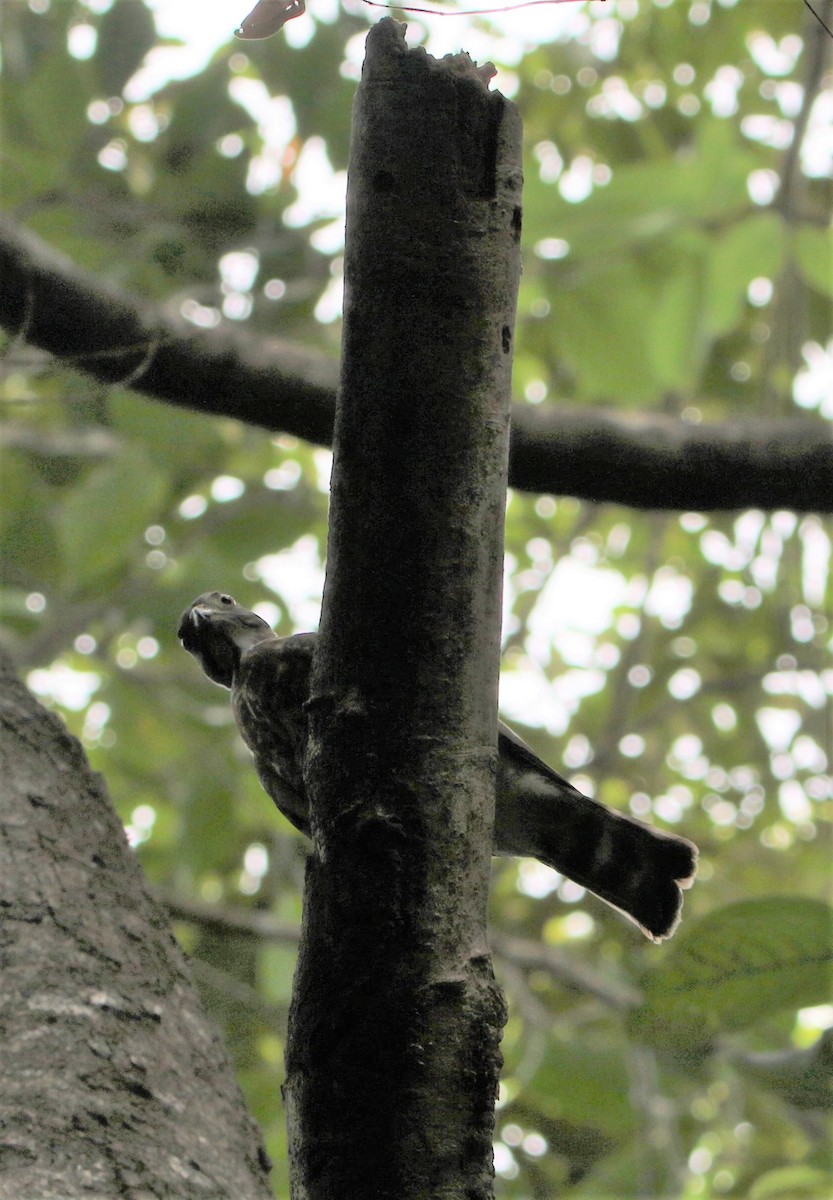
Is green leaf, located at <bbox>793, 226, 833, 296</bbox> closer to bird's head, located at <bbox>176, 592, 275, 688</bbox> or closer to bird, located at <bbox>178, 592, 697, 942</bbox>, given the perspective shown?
bird's head, located at <bbox>176, 592, 275, 688</bbox>

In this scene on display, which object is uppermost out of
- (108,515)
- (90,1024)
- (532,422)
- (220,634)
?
(108,515)

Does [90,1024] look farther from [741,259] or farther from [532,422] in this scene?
[741,259]

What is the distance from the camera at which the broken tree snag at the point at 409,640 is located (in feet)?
4.12

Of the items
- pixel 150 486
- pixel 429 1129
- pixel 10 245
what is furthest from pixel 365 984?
pixel 150 486

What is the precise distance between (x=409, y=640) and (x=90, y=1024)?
2.91 ft

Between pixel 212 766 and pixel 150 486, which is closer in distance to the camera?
pixel 150 486

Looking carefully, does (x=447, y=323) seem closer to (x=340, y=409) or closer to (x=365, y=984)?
(x=340, y=409)

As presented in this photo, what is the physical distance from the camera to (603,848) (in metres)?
2.11

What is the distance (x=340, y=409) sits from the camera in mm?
1327

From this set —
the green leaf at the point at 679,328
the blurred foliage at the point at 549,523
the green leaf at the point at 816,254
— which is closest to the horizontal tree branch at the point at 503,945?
the blurred foliage at the point at 549,523

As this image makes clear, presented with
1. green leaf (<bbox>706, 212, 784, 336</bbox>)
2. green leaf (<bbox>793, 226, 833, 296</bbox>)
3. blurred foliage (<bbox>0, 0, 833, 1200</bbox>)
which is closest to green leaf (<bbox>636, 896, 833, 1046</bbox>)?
blurred foliage (<bbox>0, 0, 833, 1200</bbox>)

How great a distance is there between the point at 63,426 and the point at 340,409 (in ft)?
10.6

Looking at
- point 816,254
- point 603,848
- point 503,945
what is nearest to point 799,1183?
point 503,945

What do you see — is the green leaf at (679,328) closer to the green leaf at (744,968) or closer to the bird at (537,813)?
the bird at (537,813)
